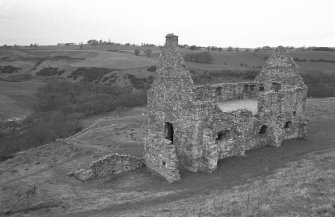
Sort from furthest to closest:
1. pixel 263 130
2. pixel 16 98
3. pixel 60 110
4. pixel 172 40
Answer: pixel 16 98
pixel 60 110
pixel 263 130
pixel 172 40

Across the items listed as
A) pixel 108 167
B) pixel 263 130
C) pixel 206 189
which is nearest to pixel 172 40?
pixel 108 167

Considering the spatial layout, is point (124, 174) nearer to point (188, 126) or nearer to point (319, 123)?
point (188, 126)

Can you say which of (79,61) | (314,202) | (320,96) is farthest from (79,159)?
(79,61)

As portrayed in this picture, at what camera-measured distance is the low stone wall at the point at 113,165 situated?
2334 cm

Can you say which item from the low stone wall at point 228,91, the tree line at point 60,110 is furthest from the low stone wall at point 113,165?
the tree line at point 60,110

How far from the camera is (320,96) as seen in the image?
6044cm

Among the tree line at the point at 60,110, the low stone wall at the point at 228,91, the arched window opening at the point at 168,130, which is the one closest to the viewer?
the arched window opening at the point at 168,130

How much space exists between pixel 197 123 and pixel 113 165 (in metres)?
6.53

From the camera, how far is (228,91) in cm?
3180

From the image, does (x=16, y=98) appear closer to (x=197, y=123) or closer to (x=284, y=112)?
(x=197, y=123)

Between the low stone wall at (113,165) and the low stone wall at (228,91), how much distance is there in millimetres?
8635

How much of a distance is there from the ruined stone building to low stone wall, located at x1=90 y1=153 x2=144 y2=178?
1.05 m

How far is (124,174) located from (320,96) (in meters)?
47.5

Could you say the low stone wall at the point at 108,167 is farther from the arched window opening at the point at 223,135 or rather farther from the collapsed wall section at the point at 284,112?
the collapsed wall section at the point at 284,112
